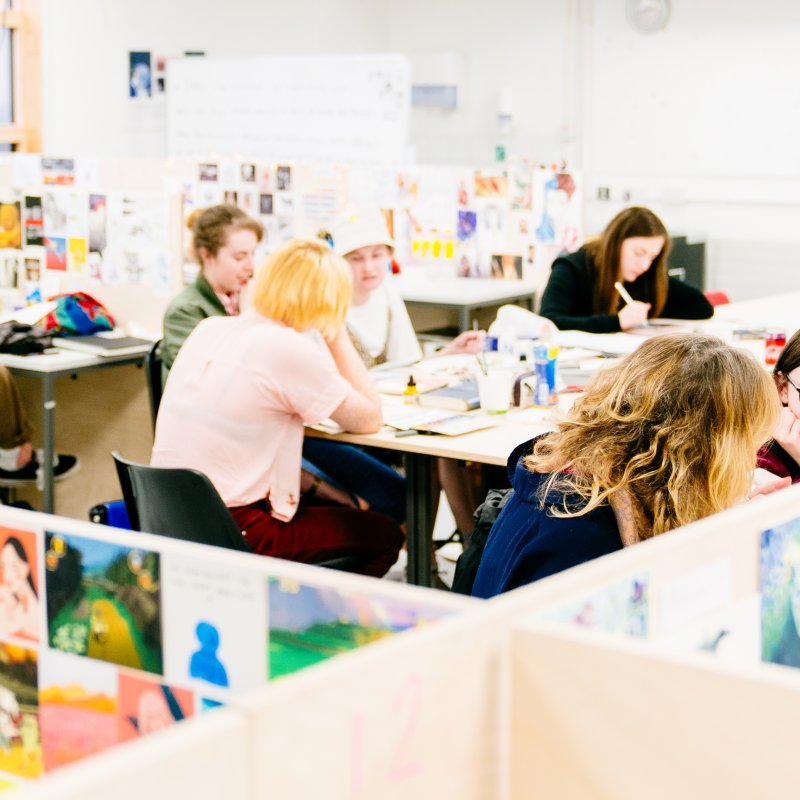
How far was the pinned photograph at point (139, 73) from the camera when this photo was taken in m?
7.91

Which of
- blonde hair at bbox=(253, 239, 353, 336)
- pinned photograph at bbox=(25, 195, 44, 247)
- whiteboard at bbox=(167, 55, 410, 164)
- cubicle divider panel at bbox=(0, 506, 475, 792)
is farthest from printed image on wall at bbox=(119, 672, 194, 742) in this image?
whiteboard at bbox=(167, 55, 410, 164)

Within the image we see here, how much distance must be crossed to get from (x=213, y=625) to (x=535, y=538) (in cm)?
76

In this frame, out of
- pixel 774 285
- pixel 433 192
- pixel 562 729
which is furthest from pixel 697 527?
pixel 774 285

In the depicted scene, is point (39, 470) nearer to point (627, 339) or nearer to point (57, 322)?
point (57, 322)

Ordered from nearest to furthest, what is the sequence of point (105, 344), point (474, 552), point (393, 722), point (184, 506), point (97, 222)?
point (393, 722), point (474, 552), point (184, 506), point (105, 344), point (97, 222)

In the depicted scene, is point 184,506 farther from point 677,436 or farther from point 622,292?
point 622,292

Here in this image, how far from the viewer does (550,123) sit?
8109mm

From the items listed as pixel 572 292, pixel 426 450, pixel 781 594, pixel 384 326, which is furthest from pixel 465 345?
pixel 781 594

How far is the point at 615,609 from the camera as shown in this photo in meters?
1.06

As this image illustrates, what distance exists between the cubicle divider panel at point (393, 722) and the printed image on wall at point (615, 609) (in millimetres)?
100

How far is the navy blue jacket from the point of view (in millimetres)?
1785

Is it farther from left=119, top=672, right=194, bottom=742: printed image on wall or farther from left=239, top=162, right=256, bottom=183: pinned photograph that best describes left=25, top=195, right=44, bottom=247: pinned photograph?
left=119, top=672, right=194, bottom=742: printed image on wall

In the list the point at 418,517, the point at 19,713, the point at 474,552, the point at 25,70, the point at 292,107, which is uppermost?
the point at 25,70

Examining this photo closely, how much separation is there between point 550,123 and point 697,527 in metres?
7.23
